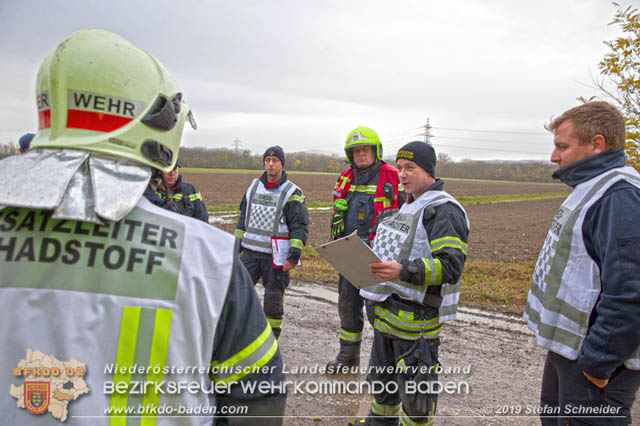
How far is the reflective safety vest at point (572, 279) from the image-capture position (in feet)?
7.85

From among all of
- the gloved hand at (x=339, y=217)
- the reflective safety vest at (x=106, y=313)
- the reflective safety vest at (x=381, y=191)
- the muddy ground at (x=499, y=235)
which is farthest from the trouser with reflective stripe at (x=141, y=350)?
the muddy ground at (x=499, y=235)

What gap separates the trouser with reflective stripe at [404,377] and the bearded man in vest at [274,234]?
2223 mm

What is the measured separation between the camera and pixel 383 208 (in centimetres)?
493

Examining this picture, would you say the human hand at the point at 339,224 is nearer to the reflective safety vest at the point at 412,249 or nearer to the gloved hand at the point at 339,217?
the gloved hand at the point at 339,217

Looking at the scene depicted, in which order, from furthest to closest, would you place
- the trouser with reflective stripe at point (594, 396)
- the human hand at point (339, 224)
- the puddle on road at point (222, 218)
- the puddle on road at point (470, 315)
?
1. the puddle on road at point (222, 218)
2. the puddle on road at point (470, 315)
3. the human hand at point (339, 224)
4. the trouser with reflective stripe at point (594, 396)

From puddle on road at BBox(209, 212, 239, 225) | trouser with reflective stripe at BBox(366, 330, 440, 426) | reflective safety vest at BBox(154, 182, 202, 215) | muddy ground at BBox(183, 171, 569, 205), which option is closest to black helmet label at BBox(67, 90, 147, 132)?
trouser with reflective stripe at BBox(366, 330, 440, 426)

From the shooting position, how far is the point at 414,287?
10.3 feet

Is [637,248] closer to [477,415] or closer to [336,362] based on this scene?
[477,415]

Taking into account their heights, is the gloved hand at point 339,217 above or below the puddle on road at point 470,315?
above

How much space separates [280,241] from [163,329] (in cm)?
428

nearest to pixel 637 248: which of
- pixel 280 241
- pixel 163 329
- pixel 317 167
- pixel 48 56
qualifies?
pixel 163 329

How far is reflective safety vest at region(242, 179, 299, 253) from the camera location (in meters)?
5.52

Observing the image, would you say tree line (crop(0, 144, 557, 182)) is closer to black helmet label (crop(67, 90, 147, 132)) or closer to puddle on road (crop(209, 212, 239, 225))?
puddle on road (crop(209, 212, 239, 225))

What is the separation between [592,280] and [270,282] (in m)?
3.86
